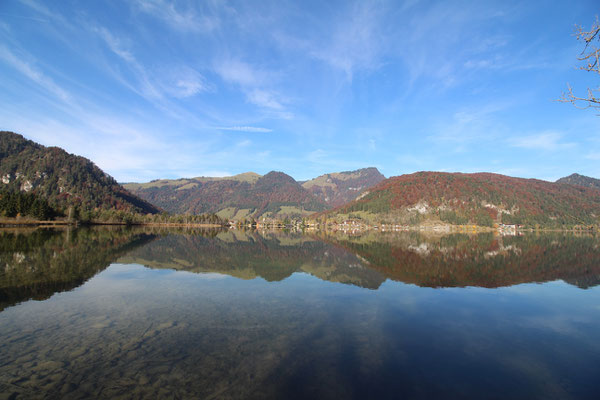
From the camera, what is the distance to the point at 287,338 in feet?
45.4

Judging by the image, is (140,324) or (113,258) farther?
(113,258)

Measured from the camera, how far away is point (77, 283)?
23.4m

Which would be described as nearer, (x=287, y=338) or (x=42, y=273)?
(x=287, y=338)

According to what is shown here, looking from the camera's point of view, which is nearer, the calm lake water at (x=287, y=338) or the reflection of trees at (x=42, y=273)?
the calm lake water at (x=287, y=338)

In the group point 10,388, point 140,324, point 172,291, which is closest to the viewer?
point 10,388

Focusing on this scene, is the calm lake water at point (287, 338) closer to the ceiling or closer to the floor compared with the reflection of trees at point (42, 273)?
closer to the floor

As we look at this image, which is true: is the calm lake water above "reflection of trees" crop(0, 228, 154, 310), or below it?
below

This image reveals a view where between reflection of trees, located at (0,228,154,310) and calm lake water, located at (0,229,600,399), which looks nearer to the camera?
calm lake water, located at (0,229,600,399)

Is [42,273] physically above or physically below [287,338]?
above

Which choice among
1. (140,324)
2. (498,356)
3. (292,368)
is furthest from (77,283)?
(498,356)

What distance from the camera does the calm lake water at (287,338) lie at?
31.4 feet

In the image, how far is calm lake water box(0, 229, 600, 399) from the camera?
958 centimetres

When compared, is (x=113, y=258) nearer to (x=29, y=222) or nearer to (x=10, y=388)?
(x=10, y=388)

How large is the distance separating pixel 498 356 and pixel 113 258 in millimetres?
44084
